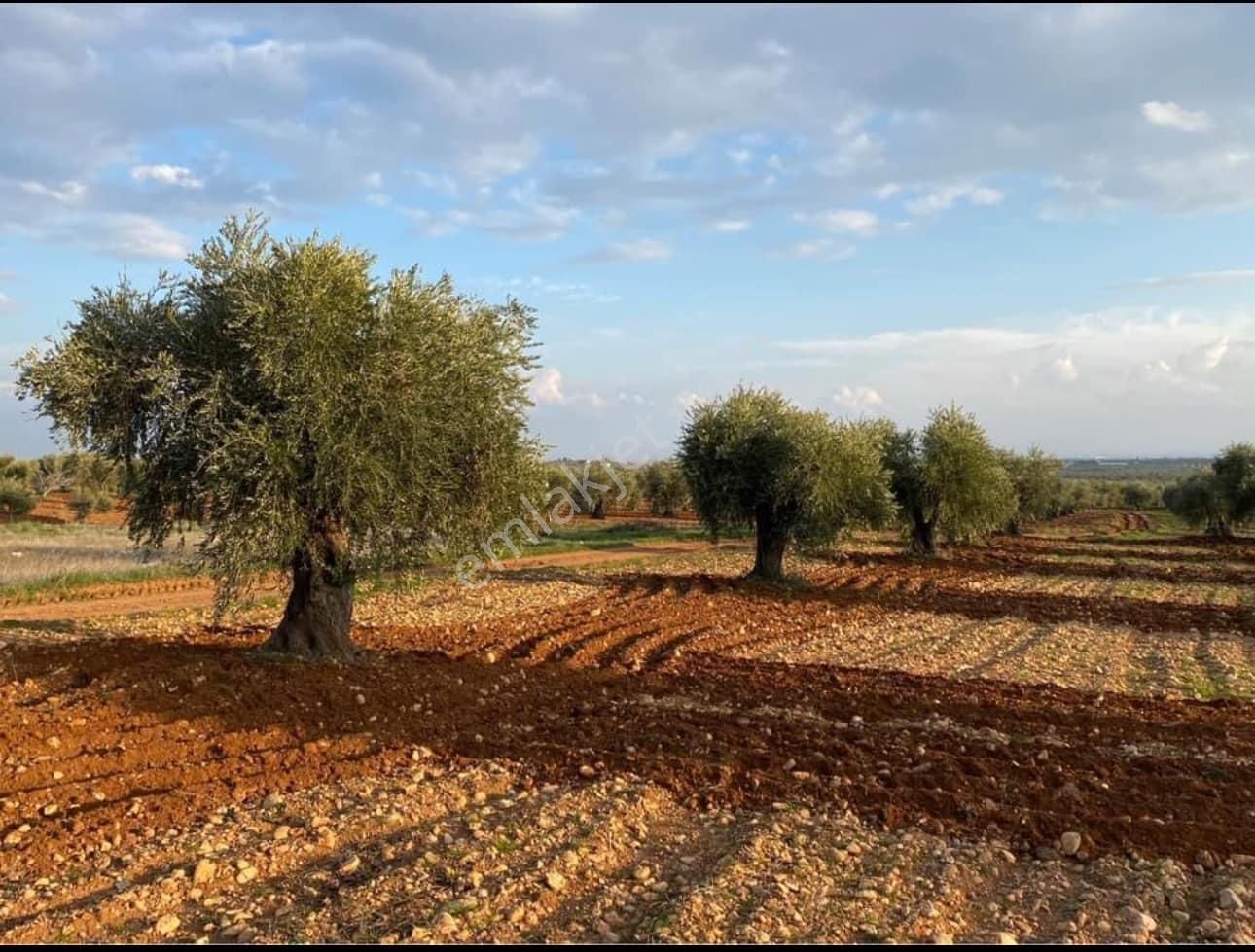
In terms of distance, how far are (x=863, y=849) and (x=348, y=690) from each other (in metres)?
7.01

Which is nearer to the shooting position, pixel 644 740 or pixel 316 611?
pixel 644 740

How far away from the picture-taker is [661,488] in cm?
8025

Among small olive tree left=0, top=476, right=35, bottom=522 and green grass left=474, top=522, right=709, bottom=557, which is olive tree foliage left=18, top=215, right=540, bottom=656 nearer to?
green grass left=474, top=522, right=709, bottom=557

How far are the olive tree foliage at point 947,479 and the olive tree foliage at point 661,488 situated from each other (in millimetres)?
34641

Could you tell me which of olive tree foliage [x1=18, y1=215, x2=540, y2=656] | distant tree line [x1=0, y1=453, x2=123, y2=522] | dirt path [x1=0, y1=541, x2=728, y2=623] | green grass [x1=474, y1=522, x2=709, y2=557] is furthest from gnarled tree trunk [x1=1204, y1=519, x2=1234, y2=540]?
distant tree line [x1=0, y1=453, x2=123, y2=522]

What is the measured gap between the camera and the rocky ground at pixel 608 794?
5539mm

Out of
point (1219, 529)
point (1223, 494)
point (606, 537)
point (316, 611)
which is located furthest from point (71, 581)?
point (1219, 529)

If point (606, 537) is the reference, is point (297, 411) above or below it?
Answer: above

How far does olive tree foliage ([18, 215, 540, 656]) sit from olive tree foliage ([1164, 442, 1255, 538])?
60.3 metres

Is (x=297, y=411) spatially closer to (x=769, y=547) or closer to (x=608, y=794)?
(x=608, y=794)

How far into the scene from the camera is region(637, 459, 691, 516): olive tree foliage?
253ft

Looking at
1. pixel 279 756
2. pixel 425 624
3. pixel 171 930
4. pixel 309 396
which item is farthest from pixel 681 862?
pixel 425 624

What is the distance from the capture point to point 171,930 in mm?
5211

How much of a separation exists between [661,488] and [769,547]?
173 feet
